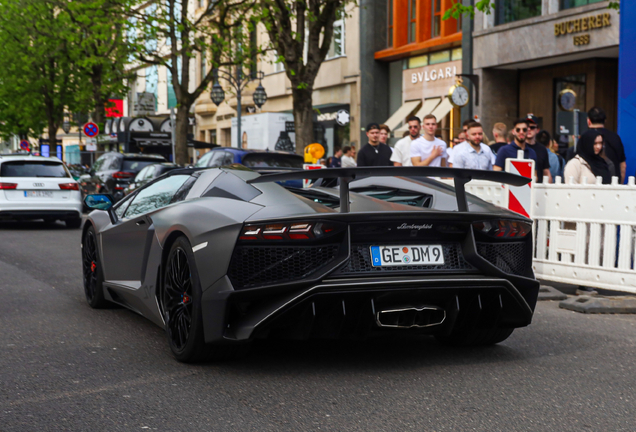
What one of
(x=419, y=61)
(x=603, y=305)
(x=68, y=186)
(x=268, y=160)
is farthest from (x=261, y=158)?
(x=419, y=61)

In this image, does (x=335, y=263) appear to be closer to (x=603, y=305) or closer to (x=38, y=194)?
(x=603, y=305)

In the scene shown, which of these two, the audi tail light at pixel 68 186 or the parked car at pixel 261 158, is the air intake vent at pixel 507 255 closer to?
the parked car at pixel 261 158

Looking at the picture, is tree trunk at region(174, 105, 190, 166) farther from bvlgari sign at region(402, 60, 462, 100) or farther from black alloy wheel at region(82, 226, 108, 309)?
black alloy wheel at region(82, 226, 108, 309)

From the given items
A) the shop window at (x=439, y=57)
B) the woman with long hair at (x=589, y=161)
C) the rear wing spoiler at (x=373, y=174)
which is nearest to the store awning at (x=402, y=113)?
the shop window at (x=439, y=57)

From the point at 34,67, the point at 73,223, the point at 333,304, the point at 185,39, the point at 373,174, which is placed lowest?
the point at 73,223

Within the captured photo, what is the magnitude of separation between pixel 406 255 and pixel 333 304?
474mm

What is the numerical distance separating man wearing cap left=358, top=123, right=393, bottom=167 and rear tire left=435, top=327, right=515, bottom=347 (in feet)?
21.3

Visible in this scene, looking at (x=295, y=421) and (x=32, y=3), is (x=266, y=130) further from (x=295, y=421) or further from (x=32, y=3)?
(x=295, y=421)

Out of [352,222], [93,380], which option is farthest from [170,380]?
[352,222]

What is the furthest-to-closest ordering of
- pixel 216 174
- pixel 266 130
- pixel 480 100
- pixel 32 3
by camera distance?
1. pixel 32 3
2. pixel 266 130
3. pixel 480 100
4. pixel 216 174

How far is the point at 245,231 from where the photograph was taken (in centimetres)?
455

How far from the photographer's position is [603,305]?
743 centimetres

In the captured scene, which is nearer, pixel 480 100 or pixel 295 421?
pixel 295 421

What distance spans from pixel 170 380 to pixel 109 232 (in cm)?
227
